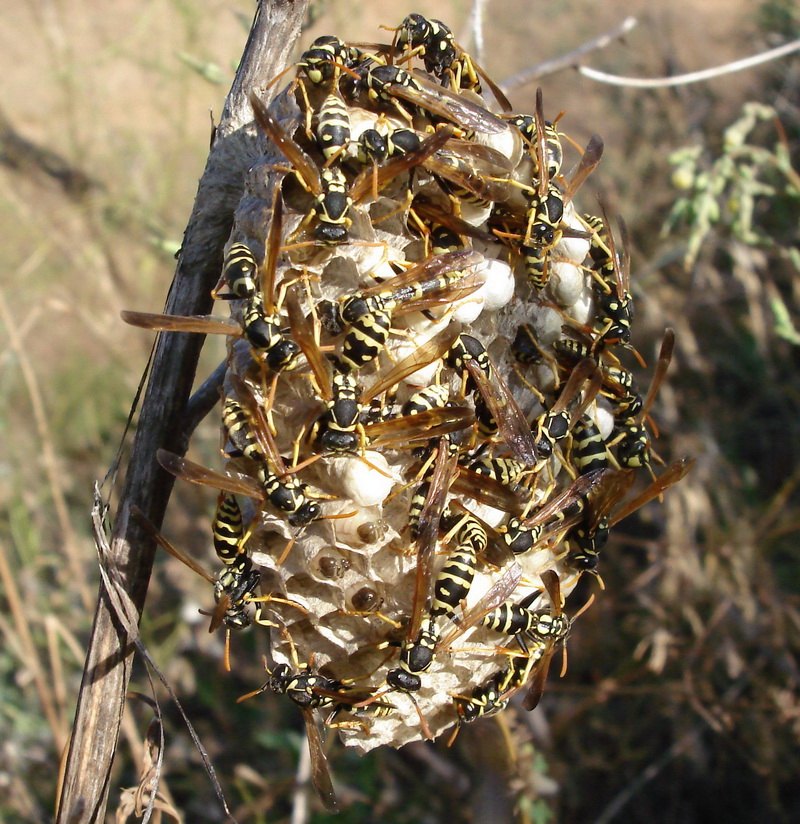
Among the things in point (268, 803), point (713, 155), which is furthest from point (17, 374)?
point (713, 155)

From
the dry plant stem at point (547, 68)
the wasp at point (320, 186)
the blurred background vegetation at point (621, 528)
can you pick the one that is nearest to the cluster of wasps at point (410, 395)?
the wasp at point (320, 186)

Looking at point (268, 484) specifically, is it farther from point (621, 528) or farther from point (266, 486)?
point (621, 528)

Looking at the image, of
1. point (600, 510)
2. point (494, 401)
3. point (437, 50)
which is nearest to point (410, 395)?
point (494, 401)

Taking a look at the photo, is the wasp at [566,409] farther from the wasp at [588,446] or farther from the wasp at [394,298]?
the wasp at [394,298]

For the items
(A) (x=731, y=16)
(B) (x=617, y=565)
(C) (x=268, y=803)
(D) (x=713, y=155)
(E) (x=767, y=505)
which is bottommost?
(C) (x=268, y=803)

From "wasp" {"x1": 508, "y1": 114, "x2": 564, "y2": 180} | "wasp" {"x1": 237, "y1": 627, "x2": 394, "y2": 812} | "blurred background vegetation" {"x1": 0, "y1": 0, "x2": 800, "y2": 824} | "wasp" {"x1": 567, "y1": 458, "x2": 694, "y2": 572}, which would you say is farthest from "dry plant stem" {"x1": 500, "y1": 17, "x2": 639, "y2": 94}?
"wasp" {"x1": 237, "y1": 627, "x2": 394, "y2": 812}

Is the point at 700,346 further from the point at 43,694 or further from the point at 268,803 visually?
the point at 43,694

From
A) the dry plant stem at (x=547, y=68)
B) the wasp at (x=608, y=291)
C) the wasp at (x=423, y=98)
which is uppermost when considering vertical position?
the dry plant stem at (x=547, y=68)
